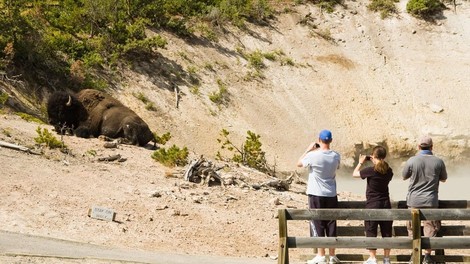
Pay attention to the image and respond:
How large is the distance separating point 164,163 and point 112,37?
50.6ft

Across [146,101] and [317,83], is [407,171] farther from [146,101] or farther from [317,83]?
[317,83]

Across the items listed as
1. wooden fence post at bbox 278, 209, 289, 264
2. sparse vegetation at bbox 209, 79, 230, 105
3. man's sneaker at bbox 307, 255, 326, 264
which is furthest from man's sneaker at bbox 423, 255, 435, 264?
sparse vegetation at bbox 209, 79, 230, 105

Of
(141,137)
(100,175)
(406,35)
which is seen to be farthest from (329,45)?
(100,175)

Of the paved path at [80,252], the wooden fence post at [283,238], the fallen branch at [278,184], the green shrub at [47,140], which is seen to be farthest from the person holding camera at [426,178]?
the green shrub at [47,140]

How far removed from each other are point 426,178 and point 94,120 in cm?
1272

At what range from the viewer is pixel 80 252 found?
10.7 metres

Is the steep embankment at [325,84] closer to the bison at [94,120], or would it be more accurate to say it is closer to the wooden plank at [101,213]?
the bison at [94,120]

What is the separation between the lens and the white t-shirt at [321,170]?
967 cm

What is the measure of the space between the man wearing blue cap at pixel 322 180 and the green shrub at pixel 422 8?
33.7 m

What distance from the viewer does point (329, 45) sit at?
3894 cm

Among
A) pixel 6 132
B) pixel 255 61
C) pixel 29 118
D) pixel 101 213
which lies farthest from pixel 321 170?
pixel 255 61

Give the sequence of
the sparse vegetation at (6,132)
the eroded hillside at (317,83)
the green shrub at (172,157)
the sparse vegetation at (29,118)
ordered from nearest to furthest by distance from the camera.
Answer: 1. the sparse vegetation at (6,132)
2. the green shrub at (172,157)
3. the sparse vegetation at (29,118)
4. the eroded hillside at (317,83)

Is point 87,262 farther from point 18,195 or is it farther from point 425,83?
point 425,83

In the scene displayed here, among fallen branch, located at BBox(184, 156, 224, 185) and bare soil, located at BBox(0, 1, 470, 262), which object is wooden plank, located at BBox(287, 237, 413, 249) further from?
fallen branch, located at BBox(184, 156, 224, 185)
